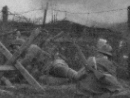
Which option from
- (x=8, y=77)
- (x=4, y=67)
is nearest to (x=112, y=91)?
(x=4, y=67)

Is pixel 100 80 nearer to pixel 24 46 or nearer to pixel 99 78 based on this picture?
pixel 99 78

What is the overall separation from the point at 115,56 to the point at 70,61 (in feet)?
3.66

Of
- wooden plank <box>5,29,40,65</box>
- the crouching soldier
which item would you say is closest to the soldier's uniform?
the crouching soldier

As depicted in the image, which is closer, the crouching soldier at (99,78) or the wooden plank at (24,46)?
the crouching soldier at (99,78)

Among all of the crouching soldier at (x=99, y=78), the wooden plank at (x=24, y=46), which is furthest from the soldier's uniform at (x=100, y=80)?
the wooden plank at (x=24, y=46)

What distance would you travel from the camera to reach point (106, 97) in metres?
7.10

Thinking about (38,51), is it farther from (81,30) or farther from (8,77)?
(81,30)

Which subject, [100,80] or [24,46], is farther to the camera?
[24,46]

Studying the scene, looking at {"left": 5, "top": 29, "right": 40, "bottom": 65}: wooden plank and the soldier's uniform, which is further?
{"left": 5, "top": 29, "right": 40, "bottom": 65}: wooden plank

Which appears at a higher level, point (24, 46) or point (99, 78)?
point (24, 46)

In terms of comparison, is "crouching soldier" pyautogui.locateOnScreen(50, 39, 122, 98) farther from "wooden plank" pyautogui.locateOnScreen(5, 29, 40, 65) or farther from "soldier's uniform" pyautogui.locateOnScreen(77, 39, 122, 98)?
"wooden plank" pyautogui.locateOnScreen(5, 29, 40, 65)

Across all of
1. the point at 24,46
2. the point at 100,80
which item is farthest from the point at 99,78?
the point at 24,46

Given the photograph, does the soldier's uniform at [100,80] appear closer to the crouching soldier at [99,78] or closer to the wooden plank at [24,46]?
the crouching soldier at [99,78]

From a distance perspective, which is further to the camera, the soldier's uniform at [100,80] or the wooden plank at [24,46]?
the wooden plank at [24,46]
